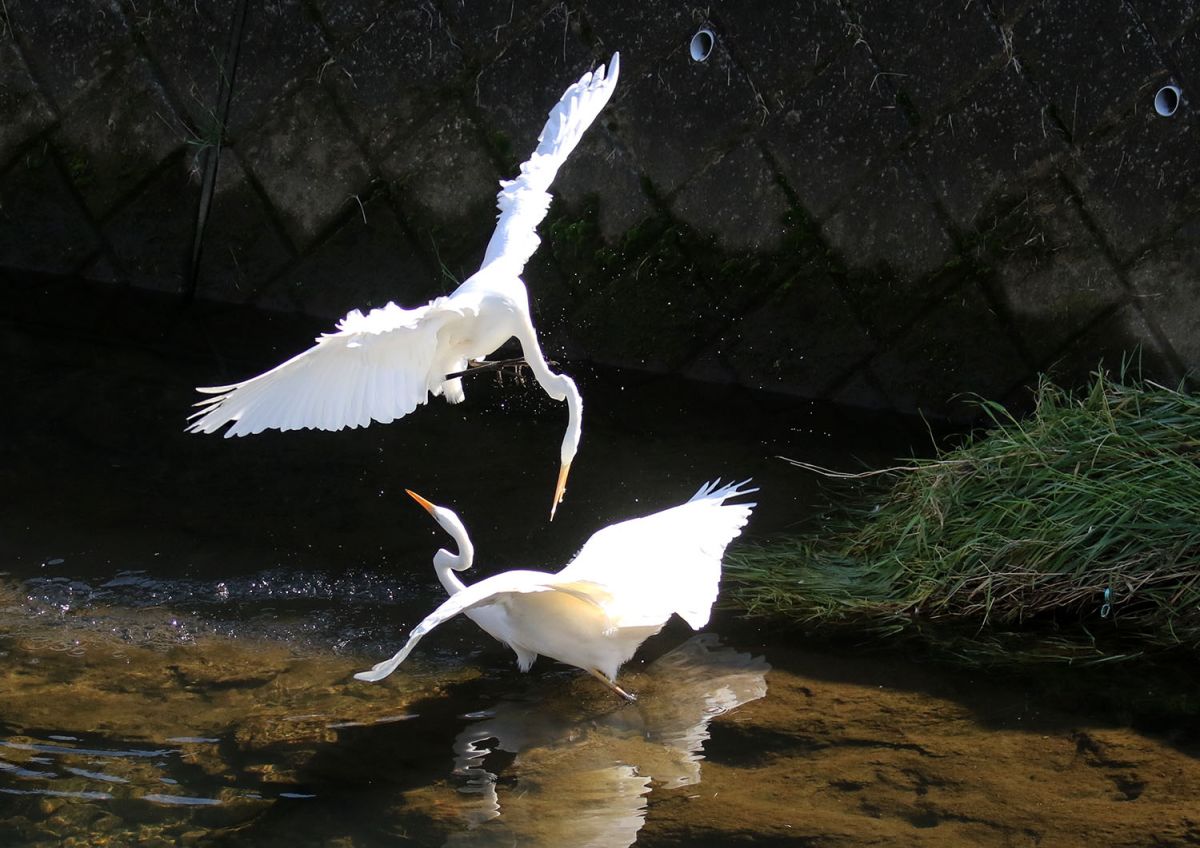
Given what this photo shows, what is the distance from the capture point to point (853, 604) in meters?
3.45

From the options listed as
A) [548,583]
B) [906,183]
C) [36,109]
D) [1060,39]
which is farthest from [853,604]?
[36,109]

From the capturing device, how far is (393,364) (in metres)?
3.20

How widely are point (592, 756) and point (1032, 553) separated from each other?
1.32 m

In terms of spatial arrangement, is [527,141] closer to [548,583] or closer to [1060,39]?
[1060,39]

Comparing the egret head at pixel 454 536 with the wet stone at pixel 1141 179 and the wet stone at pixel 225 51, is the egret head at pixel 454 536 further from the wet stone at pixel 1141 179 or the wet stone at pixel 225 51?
the wet stone at pixel 225 51

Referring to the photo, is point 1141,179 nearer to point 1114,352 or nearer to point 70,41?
point 1114,352

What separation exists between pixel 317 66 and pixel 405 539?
229 centimetres

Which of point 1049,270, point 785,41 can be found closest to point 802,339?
point 1049,270

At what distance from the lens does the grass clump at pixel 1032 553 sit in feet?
11.1

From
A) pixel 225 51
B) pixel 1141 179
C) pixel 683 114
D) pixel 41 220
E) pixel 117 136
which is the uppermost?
pixel 225 51

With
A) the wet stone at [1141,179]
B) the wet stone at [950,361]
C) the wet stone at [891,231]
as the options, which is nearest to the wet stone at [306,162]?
the wet stone at [891,231]

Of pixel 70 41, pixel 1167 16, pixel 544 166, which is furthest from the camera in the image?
pixel 70 41

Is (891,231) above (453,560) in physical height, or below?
above

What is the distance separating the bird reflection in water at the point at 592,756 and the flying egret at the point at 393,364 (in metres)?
0.61
